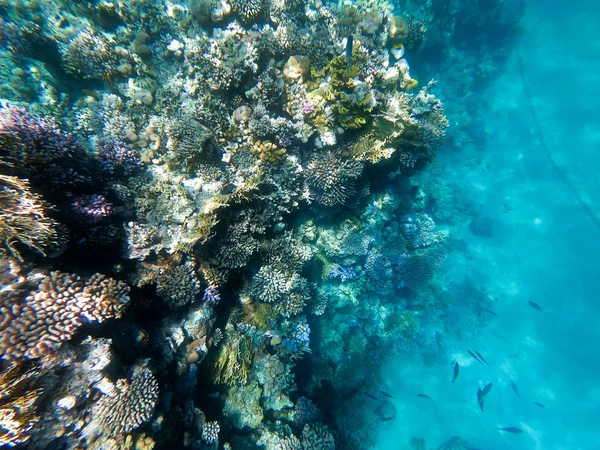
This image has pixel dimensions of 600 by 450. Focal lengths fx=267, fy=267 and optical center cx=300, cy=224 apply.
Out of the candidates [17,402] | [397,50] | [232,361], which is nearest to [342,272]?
[232,361]

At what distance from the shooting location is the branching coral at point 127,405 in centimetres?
307

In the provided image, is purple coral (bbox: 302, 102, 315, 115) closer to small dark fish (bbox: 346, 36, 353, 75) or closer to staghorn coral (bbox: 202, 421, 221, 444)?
small dark fish (bbox: 346, 36, 353, 75)

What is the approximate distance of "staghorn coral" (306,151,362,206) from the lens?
5.71 m

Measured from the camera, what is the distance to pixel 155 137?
535 cm

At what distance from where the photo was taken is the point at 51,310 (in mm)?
2805

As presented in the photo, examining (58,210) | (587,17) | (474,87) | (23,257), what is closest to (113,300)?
(23,257)

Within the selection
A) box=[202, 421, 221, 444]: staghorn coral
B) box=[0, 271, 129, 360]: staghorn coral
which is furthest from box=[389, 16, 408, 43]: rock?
box=[202, 421, 221, 444]: staghorn coral

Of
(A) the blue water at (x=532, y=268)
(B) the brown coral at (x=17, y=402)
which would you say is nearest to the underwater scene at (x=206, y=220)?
(B) the brown coral at (x=17, y=402)

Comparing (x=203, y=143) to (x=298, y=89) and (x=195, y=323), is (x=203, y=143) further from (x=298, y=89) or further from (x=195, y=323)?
(x=195, y=323)

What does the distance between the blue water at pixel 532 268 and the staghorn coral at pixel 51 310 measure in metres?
15.1

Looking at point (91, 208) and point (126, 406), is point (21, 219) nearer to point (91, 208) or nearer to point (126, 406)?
point (91, 208)

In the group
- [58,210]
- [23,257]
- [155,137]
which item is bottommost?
[23,257]

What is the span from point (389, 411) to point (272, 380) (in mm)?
9119

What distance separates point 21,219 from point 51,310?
1.01 metres
